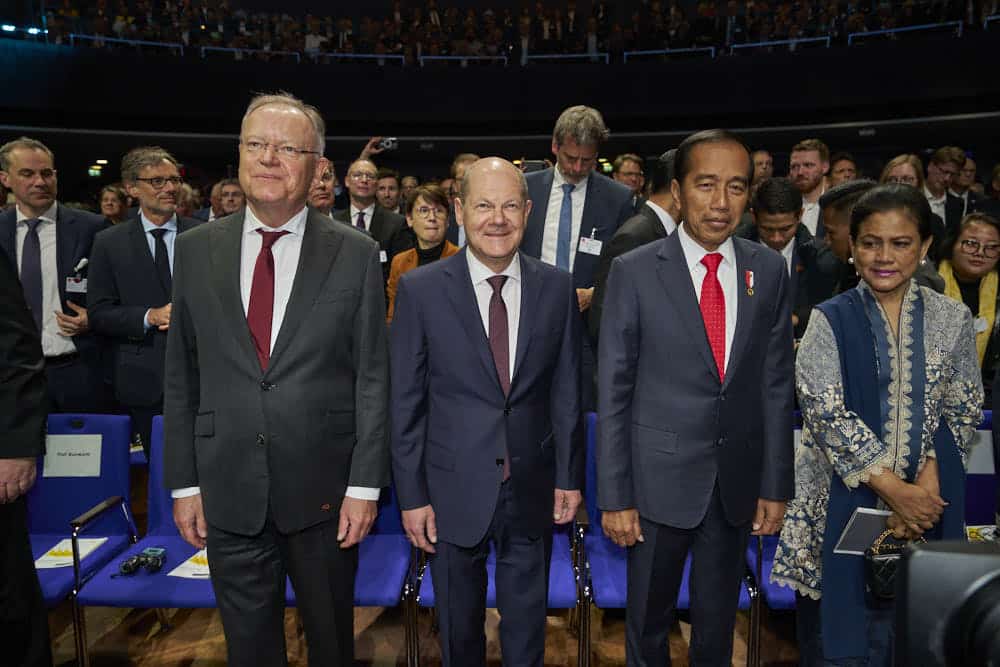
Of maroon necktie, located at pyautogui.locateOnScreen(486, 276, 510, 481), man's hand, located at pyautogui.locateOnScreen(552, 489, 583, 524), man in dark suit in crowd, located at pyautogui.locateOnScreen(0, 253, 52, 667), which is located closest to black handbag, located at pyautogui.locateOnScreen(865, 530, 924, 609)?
man's hand, located at pyautogui.locateOnScreen(552, 489, 583, 524)

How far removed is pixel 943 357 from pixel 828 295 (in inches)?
54.3

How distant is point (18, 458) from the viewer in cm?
190

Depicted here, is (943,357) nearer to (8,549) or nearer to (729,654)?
(729,654)

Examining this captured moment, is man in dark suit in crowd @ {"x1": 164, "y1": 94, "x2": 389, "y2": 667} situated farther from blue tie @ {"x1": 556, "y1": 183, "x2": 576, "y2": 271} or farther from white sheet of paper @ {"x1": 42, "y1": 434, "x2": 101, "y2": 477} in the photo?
blue tie @ {"x1": 556, "y1": 183, "x2": 576, "y2": 271}

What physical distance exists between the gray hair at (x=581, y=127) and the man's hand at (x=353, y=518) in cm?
200

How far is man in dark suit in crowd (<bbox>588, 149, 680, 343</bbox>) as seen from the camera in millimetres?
2545

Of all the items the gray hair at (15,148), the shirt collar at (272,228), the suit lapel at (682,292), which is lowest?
the suit lapel at (682,292)

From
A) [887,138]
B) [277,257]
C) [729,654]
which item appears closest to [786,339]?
[729,654]

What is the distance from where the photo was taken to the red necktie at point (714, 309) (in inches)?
69.4

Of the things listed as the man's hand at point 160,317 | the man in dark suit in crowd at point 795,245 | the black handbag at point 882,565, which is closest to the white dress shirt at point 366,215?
the man's hand at point 160,317

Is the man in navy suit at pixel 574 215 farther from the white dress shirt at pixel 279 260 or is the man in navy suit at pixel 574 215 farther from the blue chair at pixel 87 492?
the blue chair at pixel 87 492

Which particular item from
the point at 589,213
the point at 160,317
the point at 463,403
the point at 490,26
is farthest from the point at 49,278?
the point at 490,26

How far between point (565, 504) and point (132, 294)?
2.11 metres

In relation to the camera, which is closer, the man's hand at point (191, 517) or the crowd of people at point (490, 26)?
the man's hand at point (191, 517)
